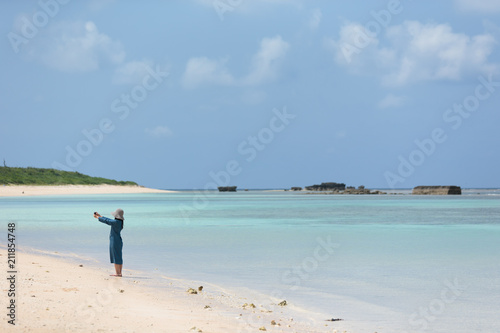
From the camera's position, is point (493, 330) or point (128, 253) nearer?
point (493, 330)

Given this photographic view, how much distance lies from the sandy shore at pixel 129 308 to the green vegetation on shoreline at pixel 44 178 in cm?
11020

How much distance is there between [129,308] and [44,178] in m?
127

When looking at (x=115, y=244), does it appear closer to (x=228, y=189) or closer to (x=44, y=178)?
(x=44, y=178)

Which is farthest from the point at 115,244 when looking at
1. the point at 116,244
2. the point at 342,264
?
the point at 342,264

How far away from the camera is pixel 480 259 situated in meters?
17.0

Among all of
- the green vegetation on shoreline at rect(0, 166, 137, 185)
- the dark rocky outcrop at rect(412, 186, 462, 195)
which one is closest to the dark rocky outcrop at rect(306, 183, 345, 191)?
the dark rocky outcrop at rect(412, 186, 462, 195)

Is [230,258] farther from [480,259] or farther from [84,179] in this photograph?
[84,179]

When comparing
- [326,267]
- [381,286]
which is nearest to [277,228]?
[326,267]

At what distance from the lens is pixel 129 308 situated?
879 centimetres

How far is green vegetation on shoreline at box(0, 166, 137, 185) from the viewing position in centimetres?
11744

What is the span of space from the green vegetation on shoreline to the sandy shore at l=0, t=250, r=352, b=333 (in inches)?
4339

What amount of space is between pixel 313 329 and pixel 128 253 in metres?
11.1

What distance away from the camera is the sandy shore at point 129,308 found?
7.50 m

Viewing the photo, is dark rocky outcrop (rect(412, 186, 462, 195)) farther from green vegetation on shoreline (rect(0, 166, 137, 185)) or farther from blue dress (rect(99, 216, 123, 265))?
blue dress (rect(99, 216, 123, 265))
